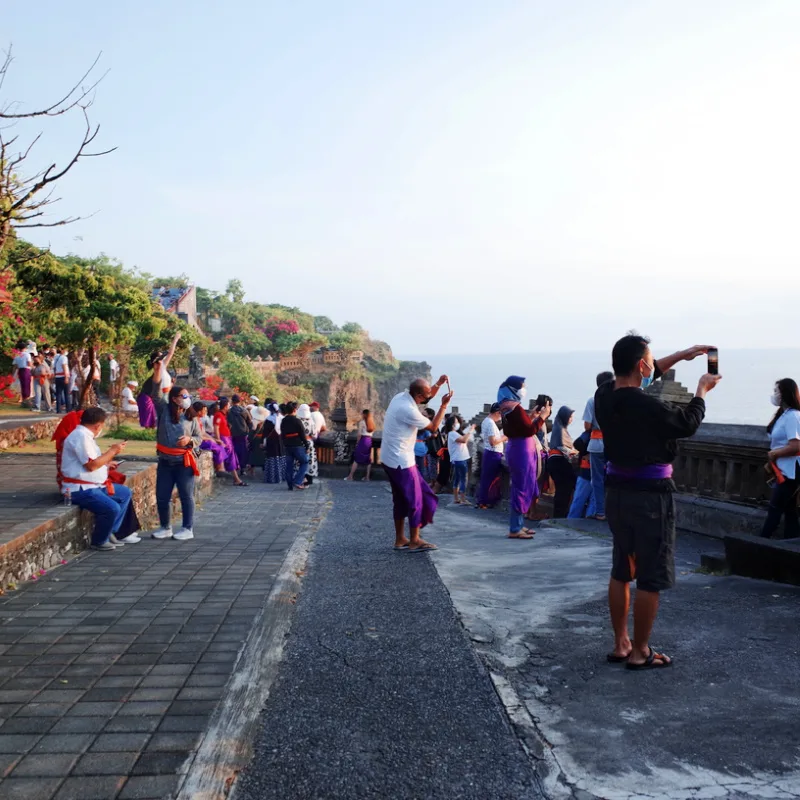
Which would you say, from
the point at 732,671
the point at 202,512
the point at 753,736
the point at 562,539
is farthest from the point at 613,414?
the point at 202,512

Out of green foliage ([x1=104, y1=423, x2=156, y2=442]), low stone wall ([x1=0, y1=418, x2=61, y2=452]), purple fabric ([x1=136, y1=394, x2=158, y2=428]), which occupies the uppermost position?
purple fabric ([x1=136, y1=394, x2=158, y2=428])

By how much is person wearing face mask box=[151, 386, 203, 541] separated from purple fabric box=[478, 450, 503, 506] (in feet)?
19.1

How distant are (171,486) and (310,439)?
764cm

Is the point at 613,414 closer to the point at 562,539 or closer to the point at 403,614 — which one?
the point at 403,614

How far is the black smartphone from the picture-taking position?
4691 mm

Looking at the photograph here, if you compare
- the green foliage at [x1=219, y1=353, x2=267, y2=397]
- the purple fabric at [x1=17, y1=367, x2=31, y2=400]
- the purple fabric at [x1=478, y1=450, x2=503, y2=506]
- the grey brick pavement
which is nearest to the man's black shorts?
the grey brick pavement

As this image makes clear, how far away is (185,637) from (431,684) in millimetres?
1861

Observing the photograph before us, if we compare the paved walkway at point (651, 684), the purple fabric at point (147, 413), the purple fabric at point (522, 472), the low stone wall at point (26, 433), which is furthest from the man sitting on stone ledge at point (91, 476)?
the purple fabric at point (147, 413)

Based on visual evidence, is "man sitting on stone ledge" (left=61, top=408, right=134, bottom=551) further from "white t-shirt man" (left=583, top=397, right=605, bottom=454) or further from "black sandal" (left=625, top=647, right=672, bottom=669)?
"black sandal" (left=625, top=647, right=672, bottom=669)

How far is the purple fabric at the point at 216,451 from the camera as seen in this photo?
53.0ft

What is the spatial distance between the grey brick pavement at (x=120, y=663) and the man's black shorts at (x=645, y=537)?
234cm

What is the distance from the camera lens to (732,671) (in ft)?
14.5

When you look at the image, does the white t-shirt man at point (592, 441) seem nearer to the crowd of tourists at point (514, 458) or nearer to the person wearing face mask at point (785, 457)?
the crowd of tourists at point (514, 458)

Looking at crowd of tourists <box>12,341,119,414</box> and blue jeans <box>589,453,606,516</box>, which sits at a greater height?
crowd of tourists <box>12,341,119,414</box>
